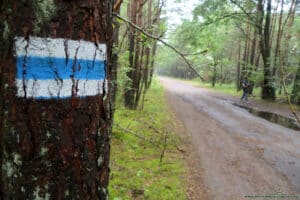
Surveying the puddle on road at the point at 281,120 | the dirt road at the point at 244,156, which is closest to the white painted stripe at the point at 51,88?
the dirt road at the point at 244,156

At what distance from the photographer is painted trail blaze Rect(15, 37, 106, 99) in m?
0.98

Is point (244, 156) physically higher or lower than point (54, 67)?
lower

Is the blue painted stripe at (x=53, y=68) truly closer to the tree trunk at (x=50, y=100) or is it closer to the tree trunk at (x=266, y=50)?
the tree trunk at (x=50, y=100)

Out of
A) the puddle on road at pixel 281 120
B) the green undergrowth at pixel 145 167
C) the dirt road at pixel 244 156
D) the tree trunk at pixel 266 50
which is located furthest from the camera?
the tree trunk at pixel 266 50

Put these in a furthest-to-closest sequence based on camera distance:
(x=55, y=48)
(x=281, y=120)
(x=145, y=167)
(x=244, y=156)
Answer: (x=281, y=120)
(x=244, y=156)
(x=145, y=167)
(x=55, y=48)

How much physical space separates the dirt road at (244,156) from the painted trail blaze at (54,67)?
371cm

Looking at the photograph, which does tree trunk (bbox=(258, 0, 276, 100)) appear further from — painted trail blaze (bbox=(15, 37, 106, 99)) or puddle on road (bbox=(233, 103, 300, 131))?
painted trail blaze (bbox=(15, 37, 106, 99))

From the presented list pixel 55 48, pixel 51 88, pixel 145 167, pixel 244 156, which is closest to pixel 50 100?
pixel 51 88

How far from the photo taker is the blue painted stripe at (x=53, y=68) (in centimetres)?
98

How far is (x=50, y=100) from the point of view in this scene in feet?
3.33

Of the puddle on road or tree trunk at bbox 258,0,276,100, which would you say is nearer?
the puddle on road

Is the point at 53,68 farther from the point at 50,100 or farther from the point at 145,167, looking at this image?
the point at 145,167

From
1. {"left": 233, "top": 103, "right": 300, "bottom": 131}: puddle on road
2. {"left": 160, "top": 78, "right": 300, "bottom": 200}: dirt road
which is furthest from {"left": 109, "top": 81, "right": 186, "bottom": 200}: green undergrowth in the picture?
{"left": 233, "top": 103, "right": 300, "bottom": 131}: puddle on road

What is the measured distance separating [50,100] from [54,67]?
0.13 m
